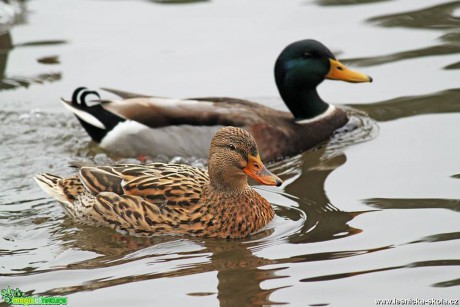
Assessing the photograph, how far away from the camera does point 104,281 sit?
23.8 ft

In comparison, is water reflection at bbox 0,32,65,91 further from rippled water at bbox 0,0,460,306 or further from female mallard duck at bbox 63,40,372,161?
female mallard duck at bbox 63,40,372,161

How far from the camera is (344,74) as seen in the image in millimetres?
10945

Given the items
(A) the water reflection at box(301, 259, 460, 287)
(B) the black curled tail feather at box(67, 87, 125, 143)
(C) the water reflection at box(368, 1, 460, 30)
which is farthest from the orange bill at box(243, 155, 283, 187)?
(C) the water reflection at box(368, 1, 460, 30)

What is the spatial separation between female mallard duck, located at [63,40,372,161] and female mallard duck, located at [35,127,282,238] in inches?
76.6

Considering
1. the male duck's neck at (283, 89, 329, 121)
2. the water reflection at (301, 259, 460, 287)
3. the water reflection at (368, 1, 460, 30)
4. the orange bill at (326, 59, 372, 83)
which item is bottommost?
the water reflection at (301, 259, 460, 287)

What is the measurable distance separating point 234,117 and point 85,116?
1.64 metres

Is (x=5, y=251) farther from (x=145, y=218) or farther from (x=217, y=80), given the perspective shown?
(x=217, y=80)

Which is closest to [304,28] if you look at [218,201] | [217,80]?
[217,80]

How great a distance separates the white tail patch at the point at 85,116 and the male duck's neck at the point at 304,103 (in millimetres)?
2032

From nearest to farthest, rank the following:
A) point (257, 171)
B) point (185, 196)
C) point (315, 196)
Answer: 1. point (257, 171)
2. point (185, 196)
3. point (315, 196)

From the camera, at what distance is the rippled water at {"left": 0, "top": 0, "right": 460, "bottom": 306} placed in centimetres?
716

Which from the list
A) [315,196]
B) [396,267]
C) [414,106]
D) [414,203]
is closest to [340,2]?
[414,106]

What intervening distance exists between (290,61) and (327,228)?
129 inches

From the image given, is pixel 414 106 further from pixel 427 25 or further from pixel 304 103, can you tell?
pixel 427 25
